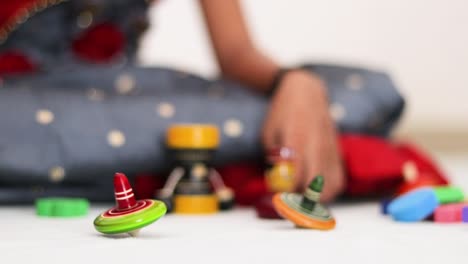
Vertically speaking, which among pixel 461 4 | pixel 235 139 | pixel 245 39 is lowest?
pixel 235 139

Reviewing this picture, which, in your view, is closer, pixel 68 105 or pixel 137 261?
pixel 137 261

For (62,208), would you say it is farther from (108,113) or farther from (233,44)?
(233,44)

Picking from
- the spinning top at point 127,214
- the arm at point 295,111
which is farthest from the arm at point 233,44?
the spinning top at point 127,214

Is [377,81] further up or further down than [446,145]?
further up

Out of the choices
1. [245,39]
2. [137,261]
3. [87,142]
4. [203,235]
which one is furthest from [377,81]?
[137,261]

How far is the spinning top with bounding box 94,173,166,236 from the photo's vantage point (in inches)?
24.3

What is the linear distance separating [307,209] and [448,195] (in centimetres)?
22

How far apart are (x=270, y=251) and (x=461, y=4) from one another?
1459 mm

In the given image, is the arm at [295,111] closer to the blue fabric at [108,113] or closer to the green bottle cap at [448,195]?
the blue fabric at [108,113]

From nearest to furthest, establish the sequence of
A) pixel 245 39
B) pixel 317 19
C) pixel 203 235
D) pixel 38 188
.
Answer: pixel 203 235, pixel 38 188, pixel 245 39, pixel 317 19

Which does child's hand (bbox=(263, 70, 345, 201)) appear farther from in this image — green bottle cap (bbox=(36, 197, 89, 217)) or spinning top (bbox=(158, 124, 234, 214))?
green bottle cap (bbox=(36, 197, 89, 217))

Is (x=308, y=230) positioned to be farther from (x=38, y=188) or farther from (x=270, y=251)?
(x=38, y=188)

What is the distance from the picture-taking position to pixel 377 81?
1215mm

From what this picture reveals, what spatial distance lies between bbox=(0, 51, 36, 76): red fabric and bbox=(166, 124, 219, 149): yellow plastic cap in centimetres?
35
